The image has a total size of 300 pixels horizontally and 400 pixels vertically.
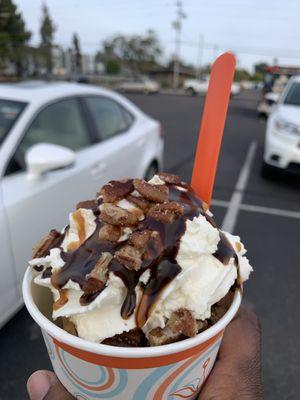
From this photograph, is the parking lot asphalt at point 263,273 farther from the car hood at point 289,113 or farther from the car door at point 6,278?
the car hood at point 289,113

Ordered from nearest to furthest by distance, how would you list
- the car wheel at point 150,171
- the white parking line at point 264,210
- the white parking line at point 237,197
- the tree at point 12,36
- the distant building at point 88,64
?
the car wheel at point 150,171 → the white parking line at point 237,197 → the white parking line at point 264,210 → the tree at point 12,36 → the distant building at point 88,64

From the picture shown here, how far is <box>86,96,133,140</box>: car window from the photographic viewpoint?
3.78 meters

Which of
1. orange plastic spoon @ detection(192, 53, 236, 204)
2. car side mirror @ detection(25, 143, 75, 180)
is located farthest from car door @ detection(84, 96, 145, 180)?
orange plastic spoon @ detection(192, 53, 236, 204)

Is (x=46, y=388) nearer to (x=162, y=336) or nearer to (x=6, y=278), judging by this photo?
(x=162, y=336)

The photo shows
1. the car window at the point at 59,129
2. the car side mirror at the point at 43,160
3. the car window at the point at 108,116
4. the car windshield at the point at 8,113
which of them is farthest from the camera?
the car window at the point at 108,116

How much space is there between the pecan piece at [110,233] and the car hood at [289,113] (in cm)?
535

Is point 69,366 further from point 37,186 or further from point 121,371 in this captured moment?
point 37,186

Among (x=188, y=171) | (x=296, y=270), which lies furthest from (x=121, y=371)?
(x=188, y=171)

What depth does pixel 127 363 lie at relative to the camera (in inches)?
37.4

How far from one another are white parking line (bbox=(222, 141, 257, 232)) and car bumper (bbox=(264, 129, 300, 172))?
2.05 ft

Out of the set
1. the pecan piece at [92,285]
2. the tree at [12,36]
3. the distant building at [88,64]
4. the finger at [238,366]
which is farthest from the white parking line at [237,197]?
the distant building at [88,64]

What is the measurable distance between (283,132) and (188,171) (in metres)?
1.77

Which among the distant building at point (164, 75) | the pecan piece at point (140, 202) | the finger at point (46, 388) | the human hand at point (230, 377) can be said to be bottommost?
the distant building at point (164, 75)

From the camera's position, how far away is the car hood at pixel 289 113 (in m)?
5.80
